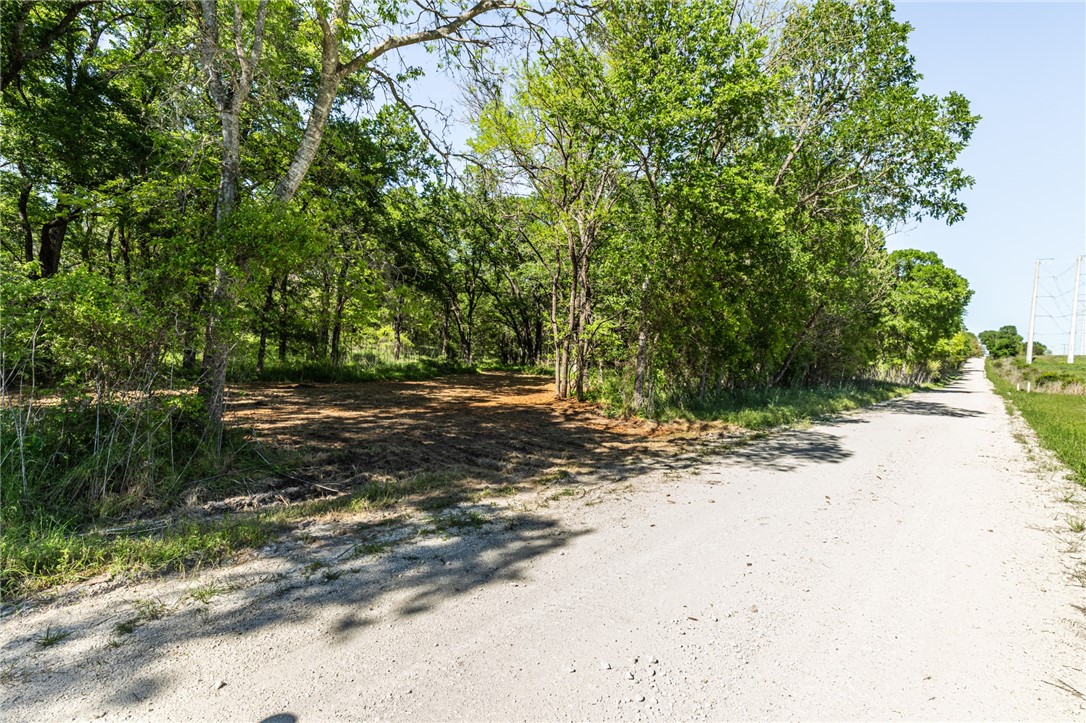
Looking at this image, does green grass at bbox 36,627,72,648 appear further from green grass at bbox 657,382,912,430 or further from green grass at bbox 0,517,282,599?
green grass at bbox 657,382,912,430

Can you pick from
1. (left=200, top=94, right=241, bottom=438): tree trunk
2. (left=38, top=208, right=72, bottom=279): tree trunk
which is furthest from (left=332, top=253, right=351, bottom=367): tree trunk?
(left=200, top=94, right=241, bottom=438): tree trunk

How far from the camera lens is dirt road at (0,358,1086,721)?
2.11 meters

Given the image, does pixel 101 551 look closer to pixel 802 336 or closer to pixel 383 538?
pixel 383 538

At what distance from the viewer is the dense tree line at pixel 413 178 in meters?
5.16

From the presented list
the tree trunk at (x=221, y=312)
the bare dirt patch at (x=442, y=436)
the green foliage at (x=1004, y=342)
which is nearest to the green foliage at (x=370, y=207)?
the tree trunk at (x=221, y=312)

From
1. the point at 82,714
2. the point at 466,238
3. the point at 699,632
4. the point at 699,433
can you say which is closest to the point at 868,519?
the point at 699,632

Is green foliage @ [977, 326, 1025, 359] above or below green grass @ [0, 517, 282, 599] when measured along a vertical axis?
above

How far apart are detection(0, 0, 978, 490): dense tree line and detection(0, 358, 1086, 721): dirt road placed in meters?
2.90

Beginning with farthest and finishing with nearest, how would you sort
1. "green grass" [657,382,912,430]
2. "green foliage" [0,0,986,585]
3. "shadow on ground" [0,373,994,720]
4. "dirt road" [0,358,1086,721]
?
1. "green grass" [657,382,912,430]
2. "green foliage" [0,0,986,585]
3. "shadow on ground" [0,373,994,720]
4. "dirt road" [0,358,1086,721]

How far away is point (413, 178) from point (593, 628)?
1474 centimetres

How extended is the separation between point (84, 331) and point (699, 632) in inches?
225

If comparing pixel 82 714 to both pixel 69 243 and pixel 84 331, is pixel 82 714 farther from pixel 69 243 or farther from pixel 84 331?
pixel 69 243

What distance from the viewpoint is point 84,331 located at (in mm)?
4281

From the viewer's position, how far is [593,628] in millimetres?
2684
